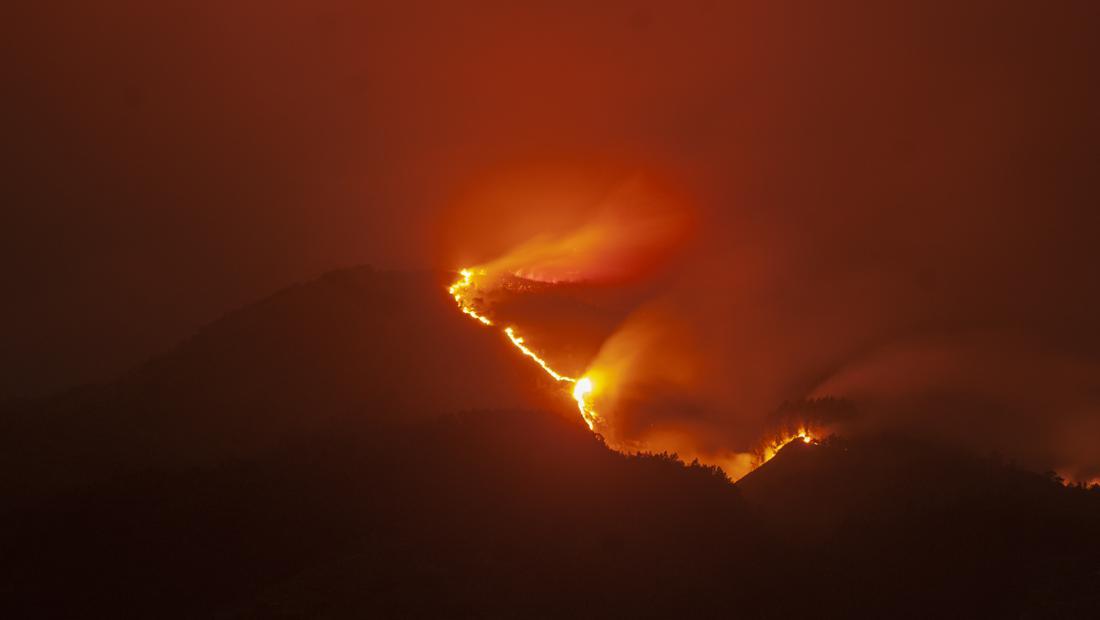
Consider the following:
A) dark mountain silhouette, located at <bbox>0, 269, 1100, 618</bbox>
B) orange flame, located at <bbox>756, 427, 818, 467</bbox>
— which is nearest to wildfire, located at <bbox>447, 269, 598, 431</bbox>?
dark mountain silhouette, located at <bbox>0, 269, 1100, 618</bbox>

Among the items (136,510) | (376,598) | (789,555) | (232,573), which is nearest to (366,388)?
(136,510)

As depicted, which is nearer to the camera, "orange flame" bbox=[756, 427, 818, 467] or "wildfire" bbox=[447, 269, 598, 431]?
"orange flame" bbox=[756, 427, 818, 467]

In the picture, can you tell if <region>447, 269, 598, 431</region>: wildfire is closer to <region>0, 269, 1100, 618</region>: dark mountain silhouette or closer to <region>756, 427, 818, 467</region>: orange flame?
<region>0, 269, 1100, 618</region>: dark mountain silhouette

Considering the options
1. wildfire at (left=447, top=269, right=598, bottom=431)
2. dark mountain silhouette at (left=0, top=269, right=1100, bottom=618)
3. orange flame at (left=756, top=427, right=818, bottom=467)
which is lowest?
dark mountain silhouette at (left=0, top=269, right=1100, bottom=618)

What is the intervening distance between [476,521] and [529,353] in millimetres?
12850

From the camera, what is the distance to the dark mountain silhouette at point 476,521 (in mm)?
13883

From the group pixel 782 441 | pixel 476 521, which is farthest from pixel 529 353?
pixel 476 521

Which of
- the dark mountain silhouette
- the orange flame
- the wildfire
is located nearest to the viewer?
the dark mountain silhouette

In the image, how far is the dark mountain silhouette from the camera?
13883mm

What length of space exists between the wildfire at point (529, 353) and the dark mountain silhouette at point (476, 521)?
1740 millimetres

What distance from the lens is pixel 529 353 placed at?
28.5 meters

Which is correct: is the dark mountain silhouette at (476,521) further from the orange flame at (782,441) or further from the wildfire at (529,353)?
the wildfire at (529,353)

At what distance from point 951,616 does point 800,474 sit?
7092 millimetres

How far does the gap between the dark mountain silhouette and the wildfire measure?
1.74m
